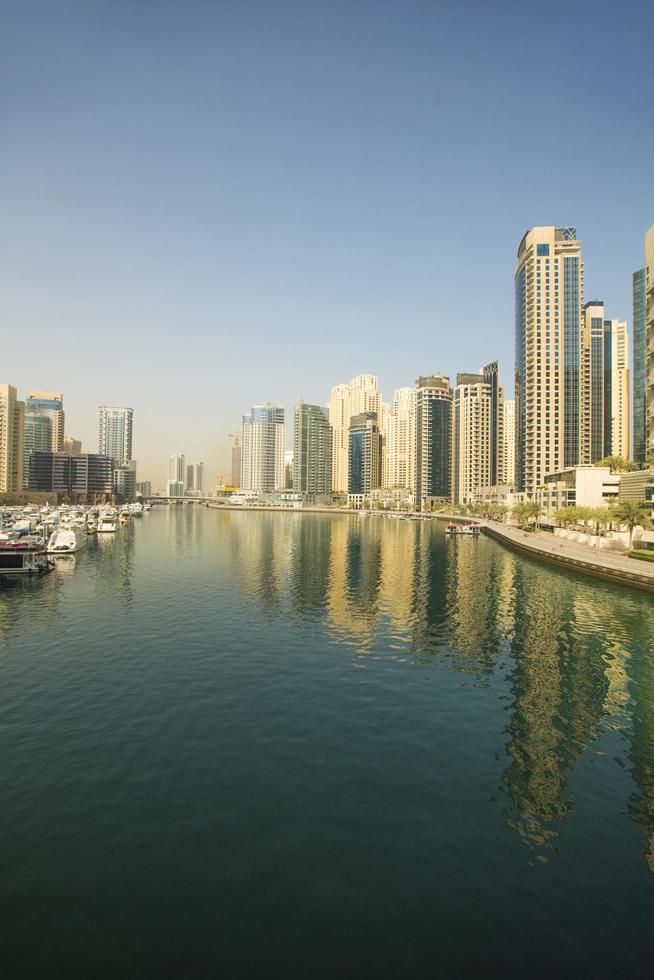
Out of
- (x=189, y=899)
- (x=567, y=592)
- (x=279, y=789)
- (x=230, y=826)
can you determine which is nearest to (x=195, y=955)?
(x=189, y=899)

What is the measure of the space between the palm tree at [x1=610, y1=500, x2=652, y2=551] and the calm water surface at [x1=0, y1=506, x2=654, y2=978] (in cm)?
4735

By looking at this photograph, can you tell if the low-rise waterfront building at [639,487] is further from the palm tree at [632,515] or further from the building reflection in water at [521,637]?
the building reflection in water at [521,637]

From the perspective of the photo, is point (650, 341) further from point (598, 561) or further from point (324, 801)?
point (324, 801)

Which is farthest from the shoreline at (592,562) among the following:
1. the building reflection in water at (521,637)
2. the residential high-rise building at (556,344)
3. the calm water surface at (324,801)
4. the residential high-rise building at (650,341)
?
the residential high-rise building at (556,344)

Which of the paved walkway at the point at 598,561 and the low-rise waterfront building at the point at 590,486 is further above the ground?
the low-rise waterfront building at the point at 590,486

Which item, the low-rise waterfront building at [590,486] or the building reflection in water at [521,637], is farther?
the low-rise waterfront building at [590,486]

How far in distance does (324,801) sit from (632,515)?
268ft

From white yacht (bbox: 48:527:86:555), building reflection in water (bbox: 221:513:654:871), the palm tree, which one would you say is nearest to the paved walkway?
building reflection in water (bbox: 221:513:654:871)

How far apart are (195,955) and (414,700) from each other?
18178mm

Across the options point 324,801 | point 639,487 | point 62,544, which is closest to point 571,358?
point 639,487

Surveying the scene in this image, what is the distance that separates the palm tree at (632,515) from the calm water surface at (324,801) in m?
47.3

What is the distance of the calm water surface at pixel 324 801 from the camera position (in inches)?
510

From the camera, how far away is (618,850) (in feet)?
54.5

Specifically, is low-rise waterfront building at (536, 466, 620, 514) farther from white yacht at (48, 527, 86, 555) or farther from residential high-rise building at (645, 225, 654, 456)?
white yacht at (48, 527, 86, 555)
